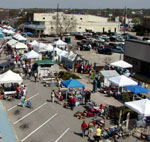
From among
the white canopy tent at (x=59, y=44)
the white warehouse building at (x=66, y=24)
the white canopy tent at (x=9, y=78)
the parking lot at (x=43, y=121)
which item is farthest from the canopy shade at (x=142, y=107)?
the white warehouse building at (x=66, y=24)

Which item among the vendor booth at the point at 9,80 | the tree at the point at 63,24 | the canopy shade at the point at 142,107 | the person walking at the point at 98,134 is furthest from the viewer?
the tree at the point at 63,24

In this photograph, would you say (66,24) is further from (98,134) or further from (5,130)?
(98,134)

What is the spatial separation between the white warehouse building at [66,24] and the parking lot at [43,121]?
44.4 m

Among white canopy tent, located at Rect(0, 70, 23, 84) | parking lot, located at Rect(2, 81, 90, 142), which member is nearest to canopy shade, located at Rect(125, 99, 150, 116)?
parking lot, located at Rect(2, 81, 90, 142)

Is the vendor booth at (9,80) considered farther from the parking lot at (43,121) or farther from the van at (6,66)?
the van at (6,66)

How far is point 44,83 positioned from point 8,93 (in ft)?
13.6

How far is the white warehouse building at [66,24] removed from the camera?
63.3 meters

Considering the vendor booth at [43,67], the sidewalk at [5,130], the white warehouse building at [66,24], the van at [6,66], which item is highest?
the white warehouse building at [66,24]

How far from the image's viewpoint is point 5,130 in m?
13.5

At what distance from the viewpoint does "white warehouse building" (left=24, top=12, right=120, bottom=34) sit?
63.3 metres

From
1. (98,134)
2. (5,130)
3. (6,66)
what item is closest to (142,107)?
(98,134)

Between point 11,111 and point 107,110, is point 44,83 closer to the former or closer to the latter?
point 11,111

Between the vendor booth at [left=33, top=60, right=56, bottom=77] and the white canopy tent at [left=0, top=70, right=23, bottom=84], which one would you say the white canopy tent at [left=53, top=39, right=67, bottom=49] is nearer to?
the vendor booth at [left=33, top=60, right=56, bottom=77]

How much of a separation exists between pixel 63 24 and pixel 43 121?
167 ft
